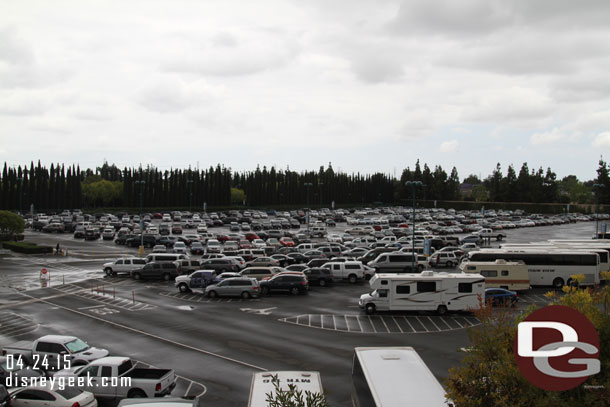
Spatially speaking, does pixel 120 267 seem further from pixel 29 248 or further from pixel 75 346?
pixel 75 346

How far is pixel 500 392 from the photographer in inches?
332

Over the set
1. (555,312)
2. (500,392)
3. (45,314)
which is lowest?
(45,314)

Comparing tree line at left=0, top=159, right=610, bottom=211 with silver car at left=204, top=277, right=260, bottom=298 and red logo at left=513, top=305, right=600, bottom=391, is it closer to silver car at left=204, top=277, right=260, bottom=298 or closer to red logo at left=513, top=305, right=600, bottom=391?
silver car at left=204, top=277, right=260, bottom=298

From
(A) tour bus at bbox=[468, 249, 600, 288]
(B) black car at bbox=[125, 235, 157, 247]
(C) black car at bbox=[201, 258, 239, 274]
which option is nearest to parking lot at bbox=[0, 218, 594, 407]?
(A) tour bus at bbox=[468, 249, 600, 288]

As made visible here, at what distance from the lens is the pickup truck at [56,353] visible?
65.6 ft

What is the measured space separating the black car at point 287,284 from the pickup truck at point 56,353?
15.8 meters

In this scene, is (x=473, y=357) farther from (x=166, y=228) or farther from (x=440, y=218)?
(x=440, y=218)

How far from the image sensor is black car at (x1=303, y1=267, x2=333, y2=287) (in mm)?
38969

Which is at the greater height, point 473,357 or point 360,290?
A: point 473,357

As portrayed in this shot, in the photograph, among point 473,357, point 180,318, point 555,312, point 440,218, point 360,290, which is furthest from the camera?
point 440,218

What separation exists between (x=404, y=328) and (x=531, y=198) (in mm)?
120320

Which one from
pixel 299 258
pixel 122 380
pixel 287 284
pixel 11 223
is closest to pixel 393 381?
pixel 122 380

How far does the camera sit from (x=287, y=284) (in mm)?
35750

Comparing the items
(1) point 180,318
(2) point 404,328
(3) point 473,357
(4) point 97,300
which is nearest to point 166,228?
(4) point 97,300
